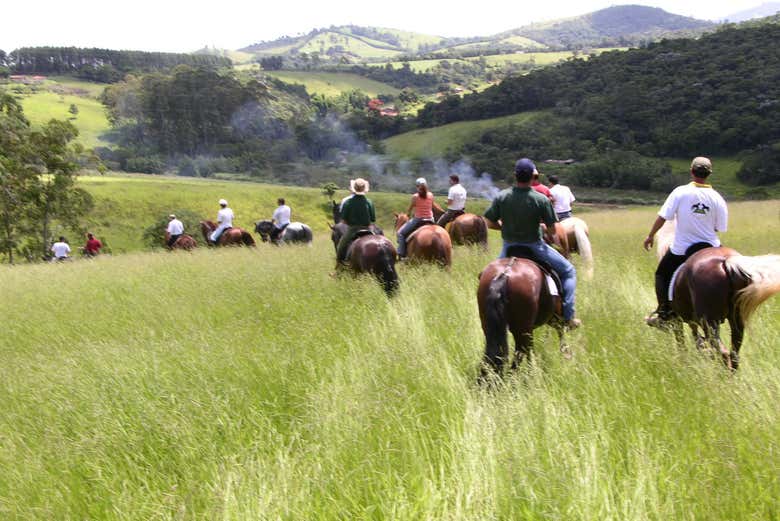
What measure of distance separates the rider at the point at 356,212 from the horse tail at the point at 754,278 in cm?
570

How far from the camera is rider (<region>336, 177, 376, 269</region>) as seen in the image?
982 centimetres

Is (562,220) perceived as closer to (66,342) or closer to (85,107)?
(66,342)

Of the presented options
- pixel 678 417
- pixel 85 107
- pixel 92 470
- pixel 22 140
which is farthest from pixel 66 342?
pixel 85 107

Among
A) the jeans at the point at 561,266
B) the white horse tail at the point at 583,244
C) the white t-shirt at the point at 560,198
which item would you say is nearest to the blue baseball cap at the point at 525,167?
the jeans at the point at 561,266

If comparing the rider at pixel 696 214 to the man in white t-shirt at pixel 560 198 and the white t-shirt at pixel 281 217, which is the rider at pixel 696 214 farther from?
the white t-shirt at pixel 281 217

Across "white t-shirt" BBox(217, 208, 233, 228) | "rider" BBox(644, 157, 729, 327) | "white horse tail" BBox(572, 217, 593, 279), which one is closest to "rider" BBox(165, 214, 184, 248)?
"white t-shirt" BBox(217, 208, 233, 228)

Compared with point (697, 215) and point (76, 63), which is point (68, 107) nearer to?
point (76, 63)

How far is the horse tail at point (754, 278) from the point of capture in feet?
17.2

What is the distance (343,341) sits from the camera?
646cm

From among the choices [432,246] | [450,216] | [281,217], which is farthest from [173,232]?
[432,246]

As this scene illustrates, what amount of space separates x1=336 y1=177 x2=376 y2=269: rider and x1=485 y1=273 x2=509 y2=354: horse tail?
473 centimetres

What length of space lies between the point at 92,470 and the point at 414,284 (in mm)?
6538

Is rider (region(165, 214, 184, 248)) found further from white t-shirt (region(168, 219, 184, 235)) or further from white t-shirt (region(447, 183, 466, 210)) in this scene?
white t-shirt (region(447, 183, 466, 210))

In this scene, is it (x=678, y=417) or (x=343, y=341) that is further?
(x=343, y=341)
